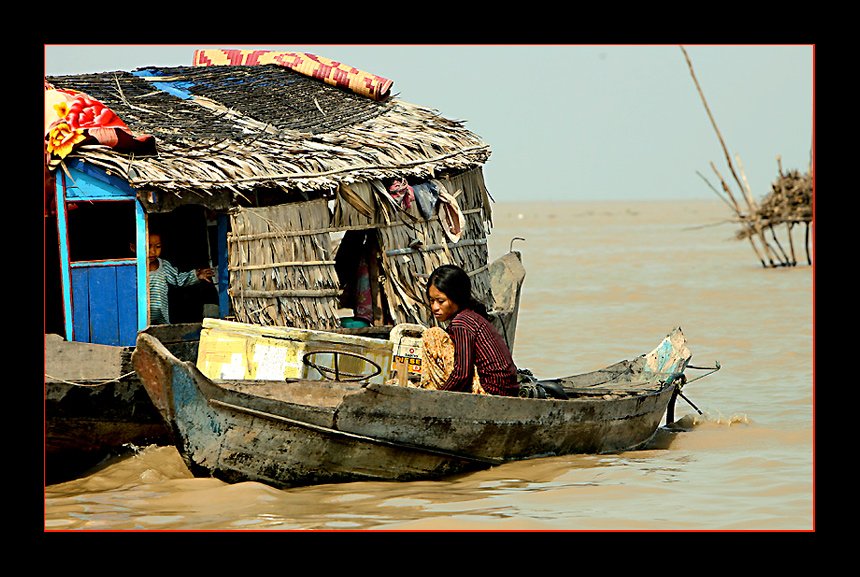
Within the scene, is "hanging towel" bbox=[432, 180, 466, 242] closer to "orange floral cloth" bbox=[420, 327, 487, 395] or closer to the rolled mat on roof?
the rolled mat on roof

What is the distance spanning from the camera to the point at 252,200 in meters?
8.00

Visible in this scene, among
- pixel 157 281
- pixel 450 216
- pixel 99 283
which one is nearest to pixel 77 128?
pixel 99 283

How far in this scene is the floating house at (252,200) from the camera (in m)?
7.40

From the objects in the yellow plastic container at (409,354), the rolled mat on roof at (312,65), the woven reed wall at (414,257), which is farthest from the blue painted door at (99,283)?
the rolled mat on roof at (312,65)

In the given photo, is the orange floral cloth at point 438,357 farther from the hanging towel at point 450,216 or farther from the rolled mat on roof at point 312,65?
the rolled mat on roof at point 312,65

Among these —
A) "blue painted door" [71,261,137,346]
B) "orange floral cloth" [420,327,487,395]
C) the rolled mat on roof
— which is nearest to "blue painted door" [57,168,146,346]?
"blue painted door" [71,261,137,346]

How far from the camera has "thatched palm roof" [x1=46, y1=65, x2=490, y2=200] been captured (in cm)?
764

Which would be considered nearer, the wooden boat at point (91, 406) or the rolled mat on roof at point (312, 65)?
the wooden boat at point (91, 406)

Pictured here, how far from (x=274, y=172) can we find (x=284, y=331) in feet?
5.25

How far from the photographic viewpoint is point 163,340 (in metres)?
7.44

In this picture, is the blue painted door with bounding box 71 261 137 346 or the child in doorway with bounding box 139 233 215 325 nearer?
the blue painted door with bounding box 71 261 137 346

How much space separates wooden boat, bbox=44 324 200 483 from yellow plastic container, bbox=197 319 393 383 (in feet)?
Result: 1.60

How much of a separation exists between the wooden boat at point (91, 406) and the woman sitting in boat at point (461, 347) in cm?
215

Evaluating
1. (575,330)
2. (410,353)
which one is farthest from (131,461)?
(575,330)
